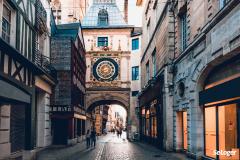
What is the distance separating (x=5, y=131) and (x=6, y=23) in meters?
4.87

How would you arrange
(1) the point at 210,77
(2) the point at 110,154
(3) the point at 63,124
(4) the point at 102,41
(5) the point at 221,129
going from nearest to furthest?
(5) the point at 221,129 → (1) the point at 210,77 → (2) the point at 110,154 → (3) the point at 63,124 → (4) the point at 102,41

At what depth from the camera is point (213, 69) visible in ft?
57.3

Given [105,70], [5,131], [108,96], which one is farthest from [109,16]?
[5,131]

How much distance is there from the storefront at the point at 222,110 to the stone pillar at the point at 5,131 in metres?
8.81

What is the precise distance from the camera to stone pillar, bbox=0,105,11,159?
1775 centimetres

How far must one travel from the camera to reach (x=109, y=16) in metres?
58.8

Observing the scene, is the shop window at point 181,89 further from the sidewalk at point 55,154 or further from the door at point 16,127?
the door at point 16,127

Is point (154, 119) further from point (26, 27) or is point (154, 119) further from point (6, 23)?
point (6, 23)

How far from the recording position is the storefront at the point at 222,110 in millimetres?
14305

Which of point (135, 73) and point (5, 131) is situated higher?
point (135, 73)

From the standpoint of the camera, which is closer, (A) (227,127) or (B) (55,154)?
(A) (227,127)

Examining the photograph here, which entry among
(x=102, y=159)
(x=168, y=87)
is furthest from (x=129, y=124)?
(x=102, y=159)

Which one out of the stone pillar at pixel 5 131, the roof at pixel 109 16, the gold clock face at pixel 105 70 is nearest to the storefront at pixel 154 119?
the gold clock face at pixel 105 70

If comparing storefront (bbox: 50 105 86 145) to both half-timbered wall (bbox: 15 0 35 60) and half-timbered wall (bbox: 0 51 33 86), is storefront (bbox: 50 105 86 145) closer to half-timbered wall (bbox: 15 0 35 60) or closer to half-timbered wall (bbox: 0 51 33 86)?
half-timbered wall (bbox: 15 0 35 60)
